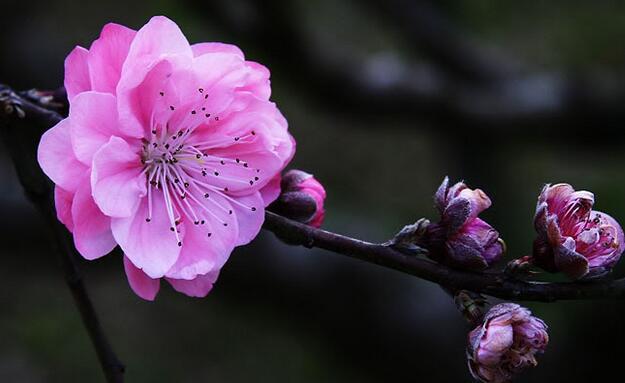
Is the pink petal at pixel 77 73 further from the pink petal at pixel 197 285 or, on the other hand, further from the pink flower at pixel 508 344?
the pink flower at pixel 508 344

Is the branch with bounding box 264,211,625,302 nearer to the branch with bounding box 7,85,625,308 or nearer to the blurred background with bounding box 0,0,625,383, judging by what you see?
the branch with bounding box 7,85,625,308

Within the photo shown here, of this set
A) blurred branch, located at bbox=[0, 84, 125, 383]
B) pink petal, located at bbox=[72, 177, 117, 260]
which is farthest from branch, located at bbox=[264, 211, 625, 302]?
blurred branch, located at bbox=[0, 84, 125, 383]

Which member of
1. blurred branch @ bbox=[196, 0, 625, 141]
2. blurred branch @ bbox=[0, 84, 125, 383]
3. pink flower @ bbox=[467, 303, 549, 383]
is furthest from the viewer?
blurred branch @ bbox=[196, 0, 625, 141]

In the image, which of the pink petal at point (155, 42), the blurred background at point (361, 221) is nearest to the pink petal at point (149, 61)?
the pink petal at point (155, 42)

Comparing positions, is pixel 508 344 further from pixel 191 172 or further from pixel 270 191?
pixel 191 172

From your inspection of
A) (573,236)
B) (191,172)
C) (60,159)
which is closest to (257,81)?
(191,172)
